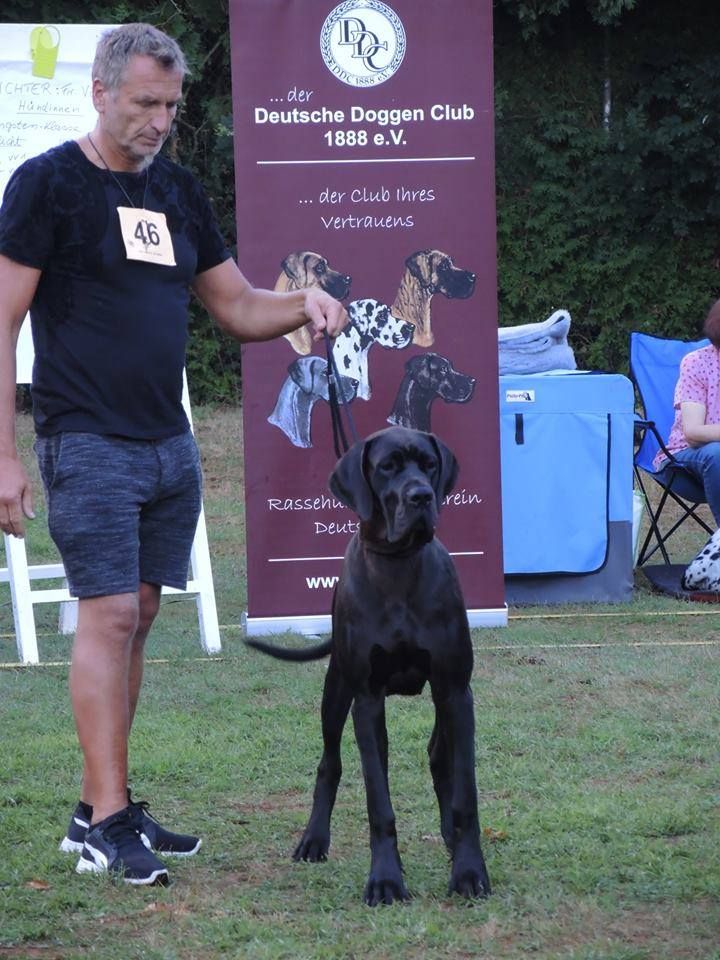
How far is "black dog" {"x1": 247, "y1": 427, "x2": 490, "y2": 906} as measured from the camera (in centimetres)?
277

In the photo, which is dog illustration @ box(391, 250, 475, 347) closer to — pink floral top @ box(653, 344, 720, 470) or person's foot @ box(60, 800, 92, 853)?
pink floral top @ box(653, 344, 720, 470)

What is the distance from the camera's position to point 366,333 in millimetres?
5527

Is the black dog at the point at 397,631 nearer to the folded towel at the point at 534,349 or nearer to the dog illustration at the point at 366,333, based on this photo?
the dog illustration at the point at 366,333

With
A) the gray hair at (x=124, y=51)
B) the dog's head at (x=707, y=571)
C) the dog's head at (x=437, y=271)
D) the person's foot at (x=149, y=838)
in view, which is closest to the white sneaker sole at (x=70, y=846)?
the person's foot at (x=149, y=838)

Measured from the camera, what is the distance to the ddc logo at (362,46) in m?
5.37

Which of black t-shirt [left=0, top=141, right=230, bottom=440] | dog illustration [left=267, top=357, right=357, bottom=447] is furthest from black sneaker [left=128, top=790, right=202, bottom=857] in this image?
dog illustration [left=267, top=357, right=357, bottom=447]

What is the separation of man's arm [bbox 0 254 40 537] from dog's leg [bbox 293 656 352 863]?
2.45 ft

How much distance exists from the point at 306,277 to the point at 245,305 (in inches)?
86.1

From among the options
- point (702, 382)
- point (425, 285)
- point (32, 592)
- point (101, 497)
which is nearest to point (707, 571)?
point (702, 382)

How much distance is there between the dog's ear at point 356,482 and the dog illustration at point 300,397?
2.70 metres

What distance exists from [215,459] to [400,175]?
5.15 meters

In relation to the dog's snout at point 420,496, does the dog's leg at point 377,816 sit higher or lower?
lower

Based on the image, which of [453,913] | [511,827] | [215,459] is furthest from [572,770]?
[215,459]

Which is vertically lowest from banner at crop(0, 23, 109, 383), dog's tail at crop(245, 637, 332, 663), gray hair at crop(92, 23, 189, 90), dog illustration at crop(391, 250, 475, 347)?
dog's tail at crop(245, 637, 332, 663)
